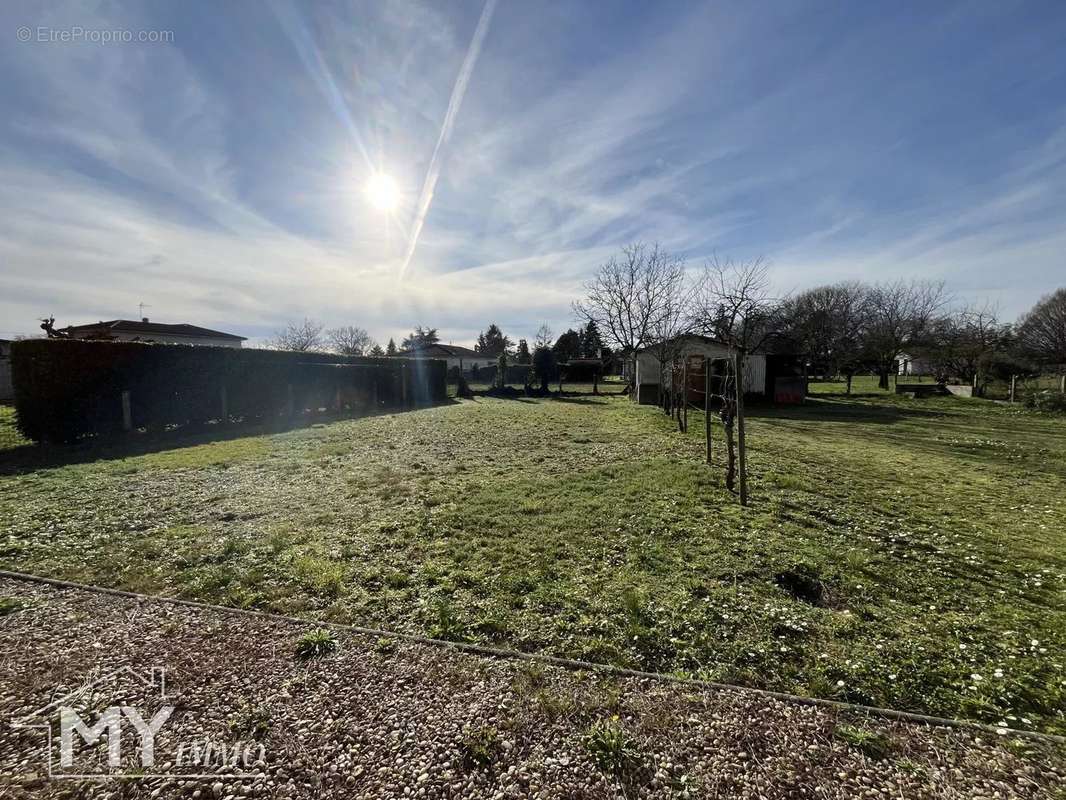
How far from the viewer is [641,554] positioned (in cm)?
395

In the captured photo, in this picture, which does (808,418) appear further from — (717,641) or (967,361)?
(967,361)

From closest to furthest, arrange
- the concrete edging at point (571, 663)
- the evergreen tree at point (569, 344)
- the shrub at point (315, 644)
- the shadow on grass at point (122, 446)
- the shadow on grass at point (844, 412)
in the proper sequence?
the concrete edging at point (571, 663) → the shrub at point (315, 644) → the shadow on grass at point (122, 446) → the shadow on grass at point (844, 412) → the evergreen tree at point (569, 344)

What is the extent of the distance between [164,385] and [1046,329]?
4769 cm

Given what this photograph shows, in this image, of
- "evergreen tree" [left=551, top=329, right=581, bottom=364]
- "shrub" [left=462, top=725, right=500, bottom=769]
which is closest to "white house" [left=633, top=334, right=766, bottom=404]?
"shrub" [left=462, top=725, right=500, bottom=769]

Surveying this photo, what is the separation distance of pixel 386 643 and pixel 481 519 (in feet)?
7.45

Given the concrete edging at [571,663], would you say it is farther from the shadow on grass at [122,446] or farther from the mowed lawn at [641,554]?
the shadow on grass at [122,446]

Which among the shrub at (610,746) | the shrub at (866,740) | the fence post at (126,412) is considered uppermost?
the fence post at (126,412)

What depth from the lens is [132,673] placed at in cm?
237

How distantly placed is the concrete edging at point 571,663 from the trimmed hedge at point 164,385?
27.9ft

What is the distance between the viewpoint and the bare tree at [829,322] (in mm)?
32969

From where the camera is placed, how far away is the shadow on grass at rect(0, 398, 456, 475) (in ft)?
24.8

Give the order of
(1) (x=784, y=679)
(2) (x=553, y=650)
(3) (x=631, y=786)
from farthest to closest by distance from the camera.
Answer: (2) (x=553, y=650), (1) (x=784, y=679), (3) (x=631, y=786)

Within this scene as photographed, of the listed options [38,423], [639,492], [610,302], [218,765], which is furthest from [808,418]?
[38,423]

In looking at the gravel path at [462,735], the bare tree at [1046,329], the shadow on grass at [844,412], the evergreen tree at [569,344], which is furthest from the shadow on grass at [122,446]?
the evergreen tree at [569,344]
